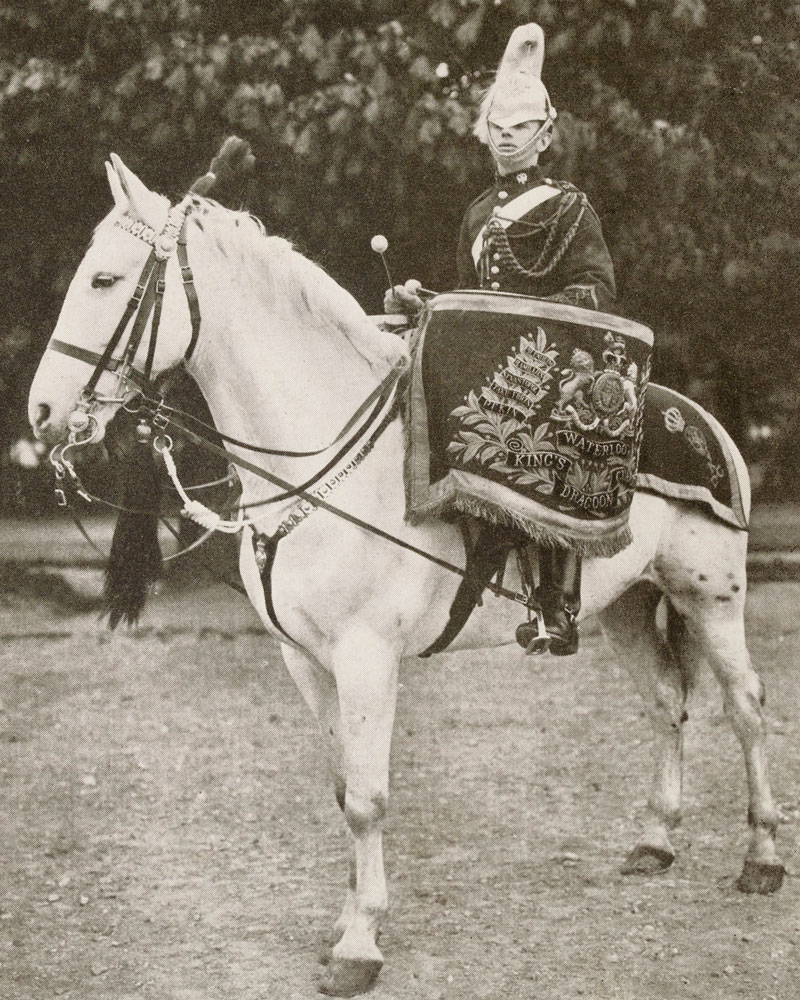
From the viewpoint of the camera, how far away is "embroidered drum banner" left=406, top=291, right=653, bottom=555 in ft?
15.5

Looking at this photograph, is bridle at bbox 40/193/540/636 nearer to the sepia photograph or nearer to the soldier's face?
the sepia photograph

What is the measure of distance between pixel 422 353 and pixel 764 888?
9.10ft

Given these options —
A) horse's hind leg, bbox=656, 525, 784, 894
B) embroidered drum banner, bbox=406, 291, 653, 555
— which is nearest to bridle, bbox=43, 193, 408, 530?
embroidered drum banner, bbox=406, 291, 653, 555

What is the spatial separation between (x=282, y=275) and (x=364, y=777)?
1780 millimetres

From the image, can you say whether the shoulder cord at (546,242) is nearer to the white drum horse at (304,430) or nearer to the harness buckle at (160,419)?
the white drum horse at (304,430)

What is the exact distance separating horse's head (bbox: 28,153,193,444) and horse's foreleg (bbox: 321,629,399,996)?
1.21 metres

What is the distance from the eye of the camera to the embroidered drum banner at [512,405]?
4.73 metres

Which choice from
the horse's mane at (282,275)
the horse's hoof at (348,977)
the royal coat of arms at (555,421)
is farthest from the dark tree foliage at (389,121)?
the horse's hoof at (348,977)

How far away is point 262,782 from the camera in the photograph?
737 centimetres

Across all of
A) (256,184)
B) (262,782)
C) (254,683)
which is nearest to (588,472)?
(262,782)

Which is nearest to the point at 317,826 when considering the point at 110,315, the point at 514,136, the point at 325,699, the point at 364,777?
the point at 325,699

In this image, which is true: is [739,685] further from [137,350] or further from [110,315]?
[110,315]

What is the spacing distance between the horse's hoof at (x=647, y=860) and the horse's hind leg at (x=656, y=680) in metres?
0.12

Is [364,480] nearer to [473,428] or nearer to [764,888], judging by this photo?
[473,428]
